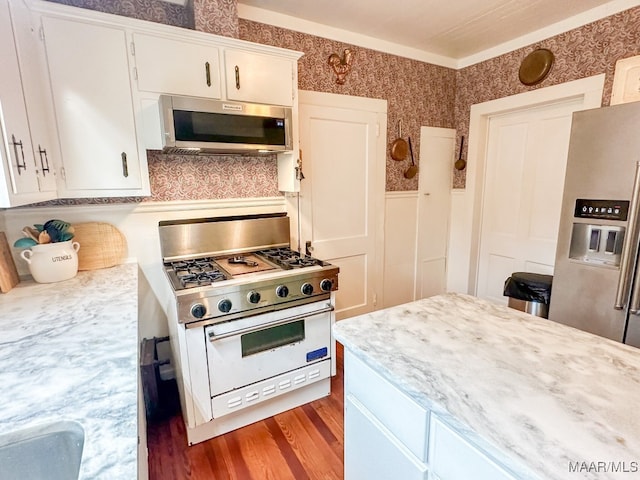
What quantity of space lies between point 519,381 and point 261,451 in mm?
1490

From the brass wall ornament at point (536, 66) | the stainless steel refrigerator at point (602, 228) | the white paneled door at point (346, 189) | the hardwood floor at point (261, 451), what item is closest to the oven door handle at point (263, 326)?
the hardwood floor at point (261, 451)

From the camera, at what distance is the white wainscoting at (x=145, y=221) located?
1.80 metres

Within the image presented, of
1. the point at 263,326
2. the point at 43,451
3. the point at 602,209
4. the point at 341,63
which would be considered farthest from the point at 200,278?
the point at 602,209

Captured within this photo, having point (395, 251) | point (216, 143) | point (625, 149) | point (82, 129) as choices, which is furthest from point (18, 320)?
point (625, 149)

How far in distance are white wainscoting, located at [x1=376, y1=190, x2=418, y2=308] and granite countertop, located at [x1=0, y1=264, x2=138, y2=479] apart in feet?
7.45

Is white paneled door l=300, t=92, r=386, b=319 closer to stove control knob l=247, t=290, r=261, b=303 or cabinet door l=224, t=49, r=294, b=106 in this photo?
cabinet door l=224, t=49, r=294, b=106

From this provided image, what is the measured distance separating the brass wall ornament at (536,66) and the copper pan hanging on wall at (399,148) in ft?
3.52

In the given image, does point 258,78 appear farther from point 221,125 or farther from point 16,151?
point 16,151

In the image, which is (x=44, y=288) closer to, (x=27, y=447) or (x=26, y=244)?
(x=26, y=244)

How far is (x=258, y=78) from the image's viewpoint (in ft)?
6.61

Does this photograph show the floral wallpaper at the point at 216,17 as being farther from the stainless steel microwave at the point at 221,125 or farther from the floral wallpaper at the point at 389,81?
the stainless steel microwave at the point at 221,125

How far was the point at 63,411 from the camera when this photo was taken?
75 cm

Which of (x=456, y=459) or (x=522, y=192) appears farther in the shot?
(x=522, y=192)

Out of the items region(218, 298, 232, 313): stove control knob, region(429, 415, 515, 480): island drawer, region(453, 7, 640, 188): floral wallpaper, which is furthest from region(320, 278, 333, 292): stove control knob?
region(453, 7, 640, 188): floral wallpaper
